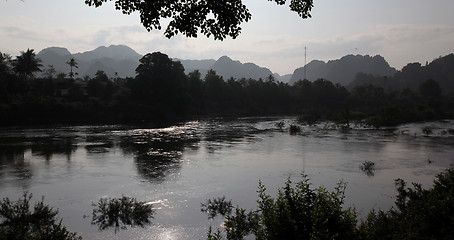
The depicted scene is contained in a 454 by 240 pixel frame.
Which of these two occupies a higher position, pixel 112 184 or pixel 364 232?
pixel 364 232

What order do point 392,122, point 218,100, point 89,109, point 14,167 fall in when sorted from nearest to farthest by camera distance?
point 14,167 < point 392,122 < point 89,109 < point 218,100

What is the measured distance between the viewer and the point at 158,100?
89.9 meters

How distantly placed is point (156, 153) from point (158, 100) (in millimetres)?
60370

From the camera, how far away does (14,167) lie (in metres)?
24.1

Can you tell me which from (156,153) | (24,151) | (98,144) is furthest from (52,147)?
(156,153)

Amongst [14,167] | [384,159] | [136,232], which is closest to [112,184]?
[136,232]

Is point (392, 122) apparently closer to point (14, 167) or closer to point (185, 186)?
point (185, 186)

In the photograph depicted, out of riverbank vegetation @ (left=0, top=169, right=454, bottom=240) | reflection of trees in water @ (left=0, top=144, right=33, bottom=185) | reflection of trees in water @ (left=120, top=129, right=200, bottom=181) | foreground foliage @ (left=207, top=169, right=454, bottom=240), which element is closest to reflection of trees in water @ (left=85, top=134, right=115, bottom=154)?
reflection of trees in water @ (left=120, top=129, right=200, bottom=181)

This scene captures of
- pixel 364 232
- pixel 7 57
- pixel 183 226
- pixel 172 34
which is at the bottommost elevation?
pixel 183 226

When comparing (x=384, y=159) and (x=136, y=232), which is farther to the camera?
(x=384, y=159)

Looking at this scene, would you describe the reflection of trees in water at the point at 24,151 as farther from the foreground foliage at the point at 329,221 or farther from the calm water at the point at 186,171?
the foreground foliage at the point at 329,221

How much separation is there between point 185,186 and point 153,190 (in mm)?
2008

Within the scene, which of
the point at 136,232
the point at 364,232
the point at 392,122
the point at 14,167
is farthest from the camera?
the point at 392,122

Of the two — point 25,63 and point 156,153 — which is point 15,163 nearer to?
point 156,153
